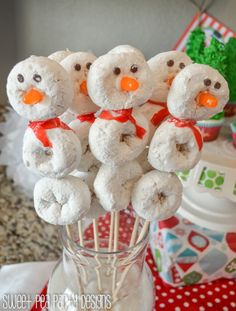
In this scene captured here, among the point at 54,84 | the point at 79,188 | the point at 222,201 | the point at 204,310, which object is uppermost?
the point at 54,84

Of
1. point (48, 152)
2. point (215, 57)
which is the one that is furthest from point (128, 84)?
point (215, 57)

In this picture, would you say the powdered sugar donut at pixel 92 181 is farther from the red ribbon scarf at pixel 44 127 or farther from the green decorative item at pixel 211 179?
the green decorative item at pixel 211 179

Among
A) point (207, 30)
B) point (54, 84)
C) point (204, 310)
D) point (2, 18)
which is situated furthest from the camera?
point (2, 18)

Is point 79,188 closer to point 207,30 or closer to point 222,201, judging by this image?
point 222,201

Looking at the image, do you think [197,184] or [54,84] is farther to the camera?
[197,184]

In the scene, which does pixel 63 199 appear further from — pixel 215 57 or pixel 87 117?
pixel 215 57

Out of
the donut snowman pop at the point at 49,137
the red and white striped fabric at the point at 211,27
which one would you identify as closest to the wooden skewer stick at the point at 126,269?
the donut snowman pop at the point at 49,137

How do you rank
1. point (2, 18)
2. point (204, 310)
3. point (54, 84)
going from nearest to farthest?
point (54, 84), point (204, 310), point (2, 18)

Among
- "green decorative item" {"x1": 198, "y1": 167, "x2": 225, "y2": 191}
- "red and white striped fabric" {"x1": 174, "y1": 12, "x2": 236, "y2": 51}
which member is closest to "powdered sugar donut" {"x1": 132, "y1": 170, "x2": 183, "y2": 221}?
"green decorative item" {"x1": 198, "y1": 167, "x2": 225, "y2": 191}

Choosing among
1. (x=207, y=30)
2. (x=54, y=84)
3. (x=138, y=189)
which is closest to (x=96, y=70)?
(x=54, y=84)
